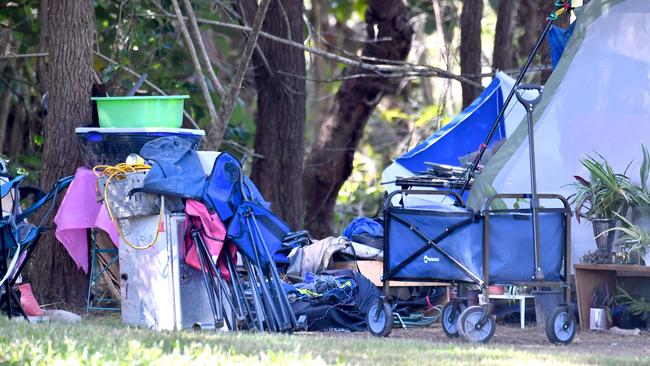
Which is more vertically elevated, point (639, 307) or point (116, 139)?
point (116, 139)

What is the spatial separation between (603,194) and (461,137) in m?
2.79

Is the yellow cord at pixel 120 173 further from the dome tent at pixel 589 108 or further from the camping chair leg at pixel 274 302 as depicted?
the dome tent at pixel 589 108

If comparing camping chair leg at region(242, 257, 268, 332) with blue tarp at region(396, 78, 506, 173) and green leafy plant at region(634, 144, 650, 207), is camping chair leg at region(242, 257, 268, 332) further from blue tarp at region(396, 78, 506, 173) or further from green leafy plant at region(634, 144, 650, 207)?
blue tarp at region(396, 78, 506, 173)

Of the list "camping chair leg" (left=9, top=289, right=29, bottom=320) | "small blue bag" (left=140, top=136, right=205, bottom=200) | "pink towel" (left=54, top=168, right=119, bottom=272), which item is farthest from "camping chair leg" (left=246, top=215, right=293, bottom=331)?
"camping chair leg" (left=9, top=289, right=29, bottom=320)

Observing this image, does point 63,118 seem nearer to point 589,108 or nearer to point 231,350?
point 231,350

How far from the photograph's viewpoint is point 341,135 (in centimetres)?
1473

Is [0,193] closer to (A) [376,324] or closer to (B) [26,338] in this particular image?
(B) [26,338]

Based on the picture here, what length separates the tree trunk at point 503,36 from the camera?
13.7m

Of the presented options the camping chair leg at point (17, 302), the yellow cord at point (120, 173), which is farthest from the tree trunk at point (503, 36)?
the camping chair leg at point (17, 302)

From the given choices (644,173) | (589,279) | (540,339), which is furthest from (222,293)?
(644,173)

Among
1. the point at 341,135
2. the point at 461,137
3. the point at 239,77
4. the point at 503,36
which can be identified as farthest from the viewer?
the point at 341,135

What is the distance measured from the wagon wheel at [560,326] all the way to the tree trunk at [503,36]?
738 cm

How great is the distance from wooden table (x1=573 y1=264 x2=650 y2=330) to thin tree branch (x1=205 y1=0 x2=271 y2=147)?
11.1ft

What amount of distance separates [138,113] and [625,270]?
138 inches
